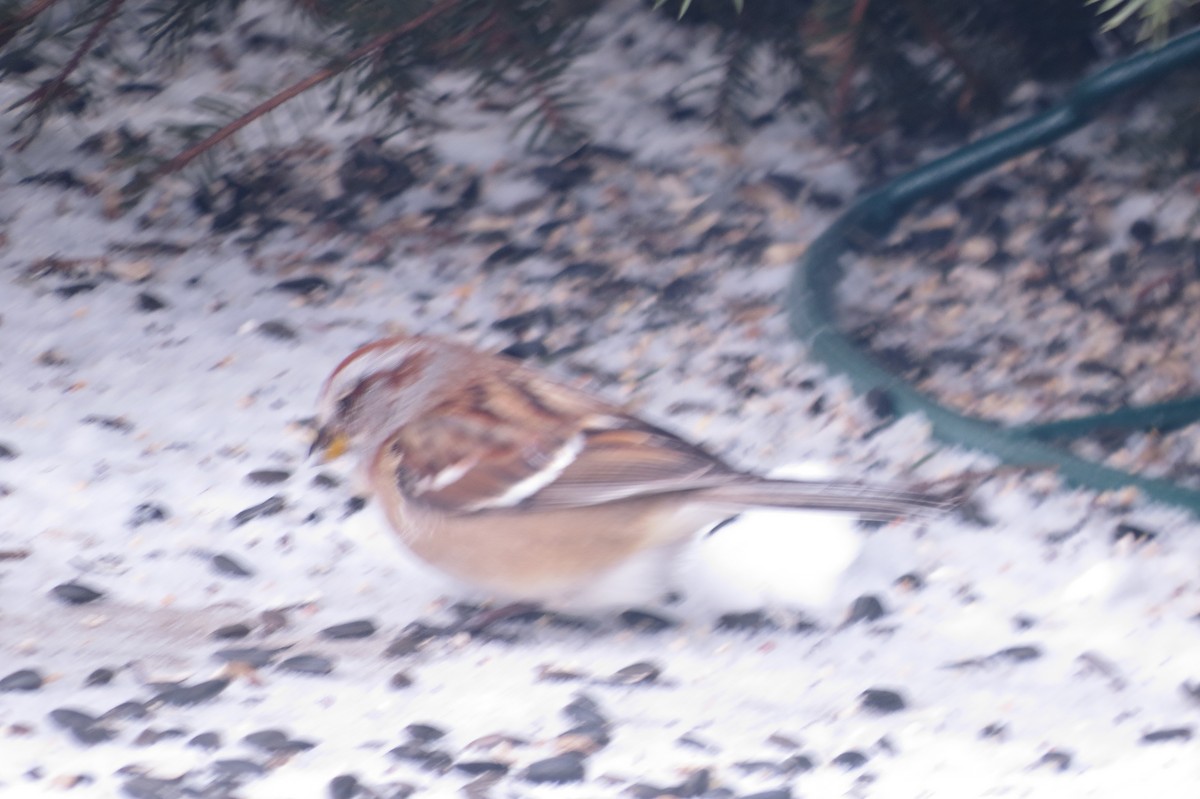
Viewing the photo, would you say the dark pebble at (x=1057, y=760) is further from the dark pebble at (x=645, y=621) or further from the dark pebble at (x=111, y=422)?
the dark pebble at (x=111, y=422)

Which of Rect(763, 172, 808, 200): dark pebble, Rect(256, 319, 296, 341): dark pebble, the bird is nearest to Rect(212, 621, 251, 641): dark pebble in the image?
the bird

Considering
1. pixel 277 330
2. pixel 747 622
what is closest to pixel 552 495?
pixel 747 622

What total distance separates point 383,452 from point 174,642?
43cm

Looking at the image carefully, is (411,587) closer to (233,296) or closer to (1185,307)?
(233,296)

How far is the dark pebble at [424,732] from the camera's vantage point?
2.16 m

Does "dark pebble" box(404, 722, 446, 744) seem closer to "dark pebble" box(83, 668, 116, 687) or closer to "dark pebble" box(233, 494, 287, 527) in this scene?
"dark pebble" box(83, 668, 116, 687)

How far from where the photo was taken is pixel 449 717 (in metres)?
2.22

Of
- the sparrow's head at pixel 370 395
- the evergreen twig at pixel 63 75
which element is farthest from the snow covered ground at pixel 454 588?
the evergreen twig at pixel 63 75

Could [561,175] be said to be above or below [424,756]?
above

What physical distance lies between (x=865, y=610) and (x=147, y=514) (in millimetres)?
1252

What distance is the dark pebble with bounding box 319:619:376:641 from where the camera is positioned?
246 cm

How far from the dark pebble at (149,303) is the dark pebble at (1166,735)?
7.53 feet

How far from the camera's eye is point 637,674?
92.4 inches

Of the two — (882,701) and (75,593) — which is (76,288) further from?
(882,701)
